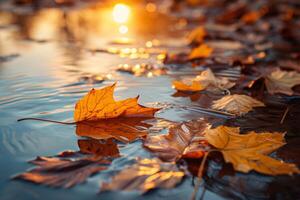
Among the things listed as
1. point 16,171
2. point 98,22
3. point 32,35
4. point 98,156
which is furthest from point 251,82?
point 98,22

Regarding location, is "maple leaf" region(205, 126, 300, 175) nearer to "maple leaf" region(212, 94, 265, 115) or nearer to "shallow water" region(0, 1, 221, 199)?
"shallow water" region(0, 1, 221, 199)

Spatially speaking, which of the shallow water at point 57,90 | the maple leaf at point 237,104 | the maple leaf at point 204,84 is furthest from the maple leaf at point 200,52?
the maple leaf at point 237,104

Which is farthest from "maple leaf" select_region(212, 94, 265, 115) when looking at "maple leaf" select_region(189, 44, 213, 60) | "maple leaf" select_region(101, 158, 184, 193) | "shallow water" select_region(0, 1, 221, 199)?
"maple leaf" select_region(189, 44, 213, 60)

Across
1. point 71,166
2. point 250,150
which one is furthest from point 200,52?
point 71,166

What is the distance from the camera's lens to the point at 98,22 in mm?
4293

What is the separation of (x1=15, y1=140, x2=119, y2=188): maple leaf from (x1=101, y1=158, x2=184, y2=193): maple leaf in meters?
0.07

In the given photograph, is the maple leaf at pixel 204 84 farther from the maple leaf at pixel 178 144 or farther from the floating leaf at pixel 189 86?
the maple leaf at pixel 178 144

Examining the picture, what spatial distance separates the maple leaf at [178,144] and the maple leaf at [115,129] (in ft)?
0.21

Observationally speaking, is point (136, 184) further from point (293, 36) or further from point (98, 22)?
point (98, 22)

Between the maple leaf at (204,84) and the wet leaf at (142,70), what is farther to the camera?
the wet leaf at (142,70)

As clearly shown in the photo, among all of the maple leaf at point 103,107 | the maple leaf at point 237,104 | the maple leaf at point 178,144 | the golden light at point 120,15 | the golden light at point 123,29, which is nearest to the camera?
the maple leaf at point 178,144

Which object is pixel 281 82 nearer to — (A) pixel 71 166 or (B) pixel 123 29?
(A) pixel 71 166

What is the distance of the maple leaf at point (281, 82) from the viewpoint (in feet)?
5.24

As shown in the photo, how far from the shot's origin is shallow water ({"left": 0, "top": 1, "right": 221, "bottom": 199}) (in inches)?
33.5
